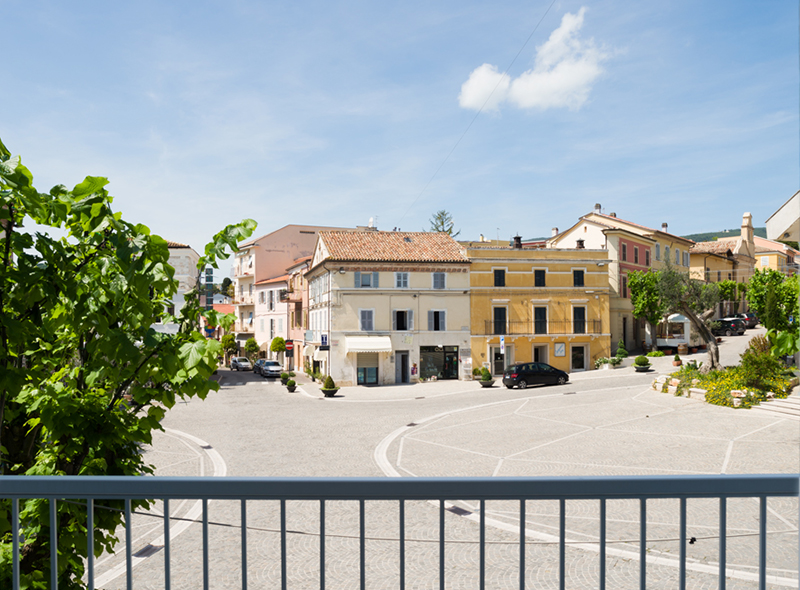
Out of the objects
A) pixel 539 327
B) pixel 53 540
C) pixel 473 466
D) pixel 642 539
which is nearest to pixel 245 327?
pixel 539 327

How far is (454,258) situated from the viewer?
38.1m

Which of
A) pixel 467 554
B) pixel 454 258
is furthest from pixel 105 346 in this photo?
pixel 454 258

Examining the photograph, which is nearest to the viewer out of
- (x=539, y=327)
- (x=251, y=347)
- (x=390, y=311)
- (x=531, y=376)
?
(x=531, y=376)

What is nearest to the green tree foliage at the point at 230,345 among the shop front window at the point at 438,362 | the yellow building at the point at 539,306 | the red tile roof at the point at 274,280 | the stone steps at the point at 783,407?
the red tile roof at the point at 274,280

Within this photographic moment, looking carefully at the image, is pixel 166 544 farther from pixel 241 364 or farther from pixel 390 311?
pixel 241 364

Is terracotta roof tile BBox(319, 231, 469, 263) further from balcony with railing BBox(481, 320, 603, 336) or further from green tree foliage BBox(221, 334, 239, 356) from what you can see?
green tree foliage BBox(221, 334, 239, 356)

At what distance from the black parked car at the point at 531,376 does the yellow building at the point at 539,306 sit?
18.6 ft

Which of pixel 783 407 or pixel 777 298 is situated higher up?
pixel 777 298

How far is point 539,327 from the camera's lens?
39000 mm

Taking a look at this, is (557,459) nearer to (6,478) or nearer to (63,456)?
(63,456)

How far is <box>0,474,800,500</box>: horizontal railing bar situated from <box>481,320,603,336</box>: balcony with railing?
3600 centimetres

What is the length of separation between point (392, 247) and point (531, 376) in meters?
12.8

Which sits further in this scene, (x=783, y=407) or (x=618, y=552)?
(x=783, y=407)

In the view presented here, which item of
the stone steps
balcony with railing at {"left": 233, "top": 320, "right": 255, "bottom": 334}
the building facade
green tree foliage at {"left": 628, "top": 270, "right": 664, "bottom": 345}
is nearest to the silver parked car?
balcony with railing at {"left": 233, "top": 320, "right": 255, "bottom": 334}
